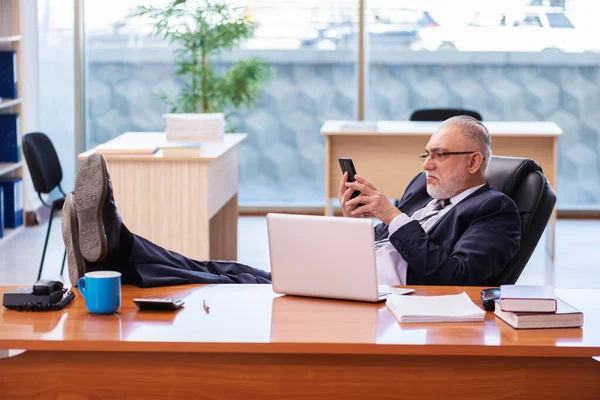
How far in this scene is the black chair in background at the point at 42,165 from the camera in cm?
→ 460

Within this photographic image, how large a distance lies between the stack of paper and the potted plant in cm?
416

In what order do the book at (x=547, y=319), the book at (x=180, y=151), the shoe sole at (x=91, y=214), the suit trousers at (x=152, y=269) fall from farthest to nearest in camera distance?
the book at (x=180, y=151)
the suit trousers at (x=152, y=269)
the shoe sole at (x=91, y=214)
the book at (x=547, y=319)

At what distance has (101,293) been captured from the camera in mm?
2113

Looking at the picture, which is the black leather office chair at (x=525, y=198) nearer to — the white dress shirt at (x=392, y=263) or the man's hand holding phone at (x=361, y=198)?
the white dress shirt at (x=392, y=263)

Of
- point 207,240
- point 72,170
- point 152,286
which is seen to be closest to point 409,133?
point 207,240

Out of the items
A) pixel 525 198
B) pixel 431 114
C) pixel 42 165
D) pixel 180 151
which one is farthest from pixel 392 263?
pixel 431 114

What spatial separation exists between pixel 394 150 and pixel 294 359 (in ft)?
12.9

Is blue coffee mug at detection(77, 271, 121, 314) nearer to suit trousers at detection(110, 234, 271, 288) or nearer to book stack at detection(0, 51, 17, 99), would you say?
suit trousers at detection(110, 234, 271, 288)

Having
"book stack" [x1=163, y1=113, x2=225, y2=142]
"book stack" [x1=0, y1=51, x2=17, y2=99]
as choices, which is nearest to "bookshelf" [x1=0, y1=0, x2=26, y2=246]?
"book stack" [x1=0, y1=51, x2=17, y2=99]

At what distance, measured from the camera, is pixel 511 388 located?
1.99 metres

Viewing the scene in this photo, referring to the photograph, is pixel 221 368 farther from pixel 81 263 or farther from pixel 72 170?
pixel 72 170

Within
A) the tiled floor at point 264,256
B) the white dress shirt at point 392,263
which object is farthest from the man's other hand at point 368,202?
the tiled floor at point 264,256

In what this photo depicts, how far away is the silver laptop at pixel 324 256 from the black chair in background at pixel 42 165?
2572 mm

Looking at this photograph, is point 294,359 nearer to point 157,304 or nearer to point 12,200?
point 157,304
